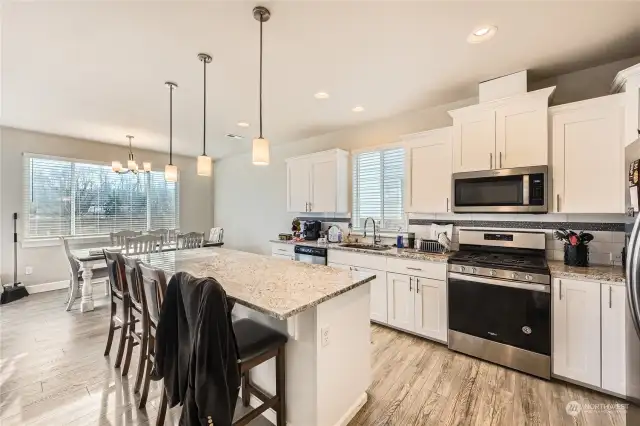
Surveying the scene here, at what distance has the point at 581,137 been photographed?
234 centimetres

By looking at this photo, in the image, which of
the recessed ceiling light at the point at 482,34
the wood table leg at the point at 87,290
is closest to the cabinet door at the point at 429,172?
the recessed ceiling light at the point at 482,34

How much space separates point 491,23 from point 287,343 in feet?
8.50

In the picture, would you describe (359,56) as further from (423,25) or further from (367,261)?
(367,261)

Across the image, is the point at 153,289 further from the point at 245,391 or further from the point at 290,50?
the point at 290,50

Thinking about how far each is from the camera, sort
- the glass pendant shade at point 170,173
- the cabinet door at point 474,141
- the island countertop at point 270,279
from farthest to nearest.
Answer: the glass pendant shade at point 170,173
the cabinet door at point 474,141
the island countertop at point 270,279

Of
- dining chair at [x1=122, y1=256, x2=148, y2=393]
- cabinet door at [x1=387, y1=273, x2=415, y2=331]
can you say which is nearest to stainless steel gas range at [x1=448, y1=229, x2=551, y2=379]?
cabinet door at [x1=387, y1=273, x2=415, y2=331]

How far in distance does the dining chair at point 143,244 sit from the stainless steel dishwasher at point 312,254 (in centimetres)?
217

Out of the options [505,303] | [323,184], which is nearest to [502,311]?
[505,303]

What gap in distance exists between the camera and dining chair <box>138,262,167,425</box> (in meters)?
1.76

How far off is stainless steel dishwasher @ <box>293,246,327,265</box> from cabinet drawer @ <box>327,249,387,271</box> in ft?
0.29

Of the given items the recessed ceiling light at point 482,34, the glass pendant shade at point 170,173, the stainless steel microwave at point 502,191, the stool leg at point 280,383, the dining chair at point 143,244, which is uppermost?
the recessed ceiling light at point 482,34

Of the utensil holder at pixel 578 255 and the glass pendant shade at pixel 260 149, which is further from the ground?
the glass pendant shade at pixel 260 149

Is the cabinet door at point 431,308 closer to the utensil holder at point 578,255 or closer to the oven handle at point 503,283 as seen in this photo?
the oven handle at point 503,283

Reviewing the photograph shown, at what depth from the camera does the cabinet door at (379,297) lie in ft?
10.6
